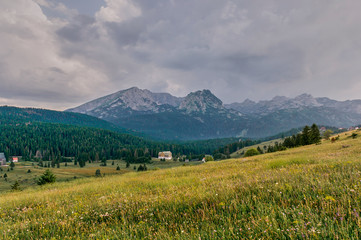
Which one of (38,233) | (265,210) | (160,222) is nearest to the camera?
(265,210)

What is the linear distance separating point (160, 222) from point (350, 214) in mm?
3465

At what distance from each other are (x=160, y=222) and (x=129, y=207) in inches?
75.3

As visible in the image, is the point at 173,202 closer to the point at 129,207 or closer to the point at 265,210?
the point at 129,207

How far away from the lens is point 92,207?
643 centimetres

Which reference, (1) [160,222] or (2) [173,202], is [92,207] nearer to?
(2) [173,202]

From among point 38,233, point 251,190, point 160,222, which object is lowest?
point 38,233

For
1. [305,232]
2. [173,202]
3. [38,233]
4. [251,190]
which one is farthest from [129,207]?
[305,232]

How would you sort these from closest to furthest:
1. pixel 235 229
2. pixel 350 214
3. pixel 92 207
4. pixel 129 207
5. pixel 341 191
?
1. pixel 350 214
2. pixel 235 229
3. pixel 341 191
4. pixel 129 207
5. pixel 92 207

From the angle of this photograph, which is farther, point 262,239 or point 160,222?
point 160,222

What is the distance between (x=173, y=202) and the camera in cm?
527

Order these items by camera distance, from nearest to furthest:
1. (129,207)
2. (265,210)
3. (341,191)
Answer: (265,210)
(341,191)
(129,207)

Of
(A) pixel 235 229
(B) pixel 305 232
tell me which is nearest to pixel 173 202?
(A) pixel 235 229

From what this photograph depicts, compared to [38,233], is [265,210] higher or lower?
higher

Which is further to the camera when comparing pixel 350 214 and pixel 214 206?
pixel 214 206
